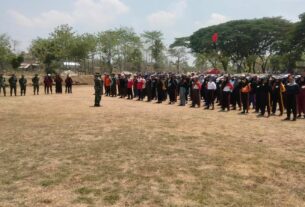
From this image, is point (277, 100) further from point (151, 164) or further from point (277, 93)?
point (151, 164)

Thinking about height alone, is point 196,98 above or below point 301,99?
below

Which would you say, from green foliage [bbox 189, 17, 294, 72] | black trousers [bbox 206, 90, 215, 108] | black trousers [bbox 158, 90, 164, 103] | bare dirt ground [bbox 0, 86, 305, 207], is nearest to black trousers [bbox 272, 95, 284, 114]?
bare dirt ground [bbox 0, 86, 305, 207]

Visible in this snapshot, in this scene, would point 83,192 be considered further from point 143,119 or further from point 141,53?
point 141,53

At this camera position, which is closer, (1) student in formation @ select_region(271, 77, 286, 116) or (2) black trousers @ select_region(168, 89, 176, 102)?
(1) student in formation @ select_region(271, 77, 286, 116)

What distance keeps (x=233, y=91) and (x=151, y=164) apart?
13.1m

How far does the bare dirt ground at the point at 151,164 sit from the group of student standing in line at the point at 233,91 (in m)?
2.73

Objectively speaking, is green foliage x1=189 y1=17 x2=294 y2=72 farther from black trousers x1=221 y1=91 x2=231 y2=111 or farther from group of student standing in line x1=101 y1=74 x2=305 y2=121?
black trousers x1=221 y1=91 x2=231 y2=111

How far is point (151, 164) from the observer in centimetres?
910

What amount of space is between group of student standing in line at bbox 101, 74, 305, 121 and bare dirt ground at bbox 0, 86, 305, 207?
8.95 ft

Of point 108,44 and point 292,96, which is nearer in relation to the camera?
point 292,96

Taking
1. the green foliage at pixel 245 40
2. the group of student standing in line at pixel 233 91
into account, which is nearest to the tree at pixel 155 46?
the green foliage at pixel 245 40

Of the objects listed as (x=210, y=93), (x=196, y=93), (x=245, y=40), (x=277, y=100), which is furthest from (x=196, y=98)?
(x=245, y=40)

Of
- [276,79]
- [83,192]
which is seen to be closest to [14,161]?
[83,192]

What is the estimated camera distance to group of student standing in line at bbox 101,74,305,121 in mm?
17978
